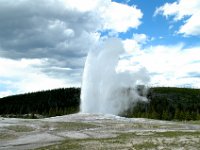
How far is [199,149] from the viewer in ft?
124

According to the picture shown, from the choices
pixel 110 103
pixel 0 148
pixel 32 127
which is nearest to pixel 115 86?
pixel 110 103

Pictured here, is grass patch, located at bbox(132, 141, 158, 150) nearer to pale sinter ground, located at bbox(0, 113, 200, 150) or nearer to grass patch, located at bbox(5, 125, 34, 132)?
pale sinter ground, located at bbox(0, 113, 200, 150)

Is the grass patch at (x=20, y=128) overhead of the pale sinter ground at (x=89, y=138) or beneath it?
overhead

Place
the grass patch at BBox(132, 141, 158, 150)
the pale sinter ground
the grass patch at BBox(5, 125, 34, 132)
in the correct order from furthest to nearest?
the grass patch at BBox(5, 125, 34, 132) → the pale sinter ground → the grass patch at BBox(132, 141, 158, 150)

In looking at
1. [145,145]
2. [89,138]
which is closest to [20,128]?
[89,138]

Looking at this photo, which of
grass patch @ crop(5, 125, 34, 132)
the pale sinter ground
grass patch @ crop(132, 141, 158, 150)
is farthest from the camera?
grass patch @ crop(5, 125, 34, 132)

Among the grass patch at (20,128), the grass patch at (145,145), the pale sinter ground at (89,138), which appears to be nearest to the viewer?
the grass patch at (145,145)

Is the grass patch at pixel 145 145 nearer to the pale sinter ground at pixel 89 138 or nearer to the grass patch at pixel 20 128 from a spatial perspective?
the pale sinter ground at pixel 89 138

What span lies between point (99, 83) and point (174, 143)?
80579mm

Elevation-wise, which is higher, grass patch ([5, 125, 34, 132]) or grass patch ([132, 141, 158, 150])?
grass patch ([5, 125, 34, 132])

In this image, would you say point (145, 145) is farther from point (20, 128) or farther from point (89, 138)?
point (20, 128)

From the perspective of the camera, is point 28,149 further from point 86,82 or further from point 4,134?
point 86,82

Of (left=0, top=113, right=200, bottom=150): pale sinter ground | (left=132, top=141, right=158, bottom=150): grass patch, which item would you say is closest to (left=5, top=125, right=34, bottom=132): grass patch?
(left=0, top=113, right=200, bottom=150): pale sinter ground

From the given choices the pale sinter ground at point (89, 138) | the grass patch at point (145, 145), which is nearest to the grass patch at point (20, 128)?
the pale sinter ground at point (89, 138)
